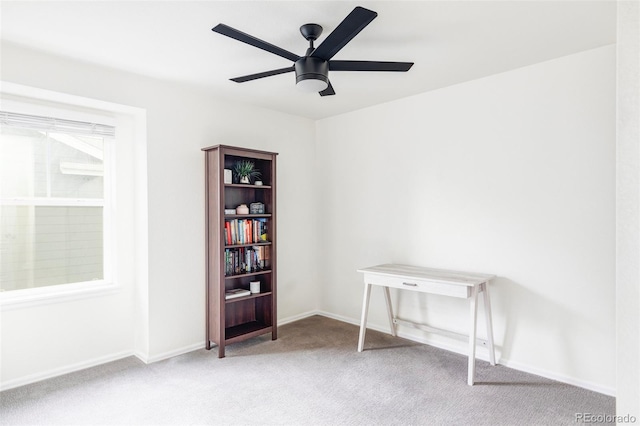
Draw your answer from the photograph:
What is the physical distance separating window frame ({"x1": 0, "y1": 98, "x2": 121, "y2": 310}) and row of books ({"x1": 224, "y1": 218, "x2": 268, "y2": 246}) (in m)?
1.00

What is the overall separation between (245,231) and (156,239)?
0.79 m

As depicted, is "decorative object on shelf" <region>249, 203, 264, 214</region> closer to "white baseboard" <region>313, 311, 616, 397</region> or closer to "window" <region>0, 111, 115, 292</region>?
"window" <region>0, 111, 115, 292</region>

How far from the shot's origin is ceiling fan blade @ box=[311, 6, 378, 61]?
1685mm

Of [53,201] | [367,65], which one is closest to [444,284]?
[367,65]

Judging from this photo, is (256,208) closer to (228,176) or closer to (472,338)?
(228,176)

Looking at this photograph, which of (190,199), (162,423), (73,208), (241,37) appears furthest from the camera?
(190,199)

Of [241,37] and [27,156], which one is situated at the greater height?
[241,37]

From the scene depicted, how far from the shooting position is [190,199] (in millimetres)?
3438

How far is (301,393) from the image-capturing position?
104 inches

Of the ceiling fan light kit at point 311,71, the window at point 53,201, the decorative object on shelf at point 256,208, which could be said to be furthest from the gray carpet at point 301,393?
the ceiling fan light kit at point 311,71

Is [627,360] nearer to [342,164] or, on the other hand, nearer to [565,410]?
[565,410]

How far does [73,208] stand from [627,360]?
12.1 feet

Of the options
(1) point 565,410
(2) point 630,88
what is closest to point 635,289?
(2) point 630,88

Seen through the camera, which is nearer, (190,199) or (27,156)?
(27,156)
